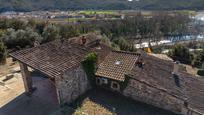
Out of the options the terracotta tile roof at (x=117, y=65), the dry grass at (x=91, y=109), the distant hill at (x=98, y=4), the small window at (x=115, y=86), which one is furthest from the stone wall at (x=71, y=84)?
the distant hill at (x=98, y=4)

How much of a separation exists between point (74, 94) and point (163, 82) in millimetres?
6633

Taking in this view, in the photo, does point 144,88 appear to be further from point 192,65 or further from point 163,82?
point 192,65

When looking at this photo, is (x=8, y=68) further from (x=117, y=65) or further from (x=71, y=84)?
(x=117, y=65)

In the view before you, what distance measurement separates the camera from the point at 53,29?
37.9 m

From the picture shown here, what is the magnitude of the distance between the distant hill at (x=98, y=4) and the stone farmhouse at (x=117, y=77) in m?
148

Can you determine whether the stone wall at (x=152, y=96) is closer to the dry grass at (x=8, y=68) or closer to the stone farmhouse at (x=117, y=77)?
the stone farmhouse at (x=117, y=77)

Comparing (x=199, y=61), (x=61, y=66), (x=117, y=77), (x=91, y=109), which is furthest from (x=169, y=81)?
(x=199, y=61)

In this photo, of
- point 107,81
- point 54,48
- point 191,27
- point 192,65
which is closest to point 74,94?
point 107,81

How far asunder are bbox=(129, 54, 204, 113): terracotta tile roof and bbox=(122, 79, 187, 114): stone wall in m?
0.32

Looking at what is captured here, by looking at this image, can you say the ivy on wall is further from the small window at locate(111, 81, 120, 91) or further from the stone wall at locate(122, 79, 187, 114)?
the stone wall at locate(122, 79, 187, 114)

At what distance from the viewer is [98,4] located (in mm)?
175250

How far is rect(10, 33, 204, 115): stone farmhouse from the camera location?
1450 centimetres

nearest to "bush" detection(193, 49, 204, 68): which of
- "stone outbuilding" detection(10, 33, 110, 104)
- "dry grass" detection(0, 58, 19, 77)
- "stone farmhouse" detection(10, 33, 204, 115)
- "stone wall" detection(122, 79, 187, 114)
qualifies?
"stone farmhouse" detection(10, 33, 204, 115)

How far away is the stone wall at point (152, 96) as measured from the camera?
1461 cm
